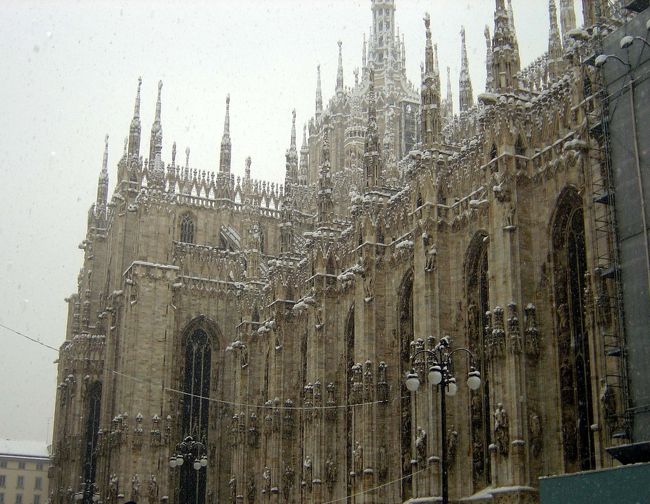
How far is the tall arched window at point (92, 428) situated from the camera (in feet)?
208

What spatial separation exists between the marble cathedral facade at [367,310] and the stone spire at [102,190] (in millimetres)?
179

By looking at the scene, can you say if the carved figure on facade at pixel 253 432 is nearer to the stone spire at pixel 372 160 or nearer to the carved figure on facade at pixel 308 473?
the carved figure on facade at pixel 308 473

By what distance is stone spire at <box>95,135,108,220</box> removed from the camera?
71.9m

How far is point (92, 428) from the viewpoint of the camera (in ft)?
211

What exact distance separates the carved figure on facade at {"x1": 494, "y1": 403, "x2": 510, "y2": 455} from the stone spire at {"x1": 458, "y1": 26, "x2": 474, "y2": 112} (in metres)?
32.9

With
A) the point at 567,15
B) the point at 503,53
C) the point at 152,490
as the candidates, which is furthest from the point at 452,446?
the point at 152,490

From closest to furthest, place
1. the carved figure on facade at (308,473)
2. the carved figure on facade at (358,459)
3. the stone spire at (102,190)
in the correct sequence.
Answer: the carved figure on facade at (358,459) < the carved figure on facade at (308,473) < the stone spire at (102,190)

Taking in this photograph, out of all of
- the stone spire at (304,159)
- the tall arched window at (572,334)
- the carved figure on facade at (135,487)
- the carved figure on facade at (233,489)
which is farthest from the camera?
the stone spire at (304,159)

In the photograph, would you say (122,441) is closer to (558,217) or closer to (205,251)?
(205,251)

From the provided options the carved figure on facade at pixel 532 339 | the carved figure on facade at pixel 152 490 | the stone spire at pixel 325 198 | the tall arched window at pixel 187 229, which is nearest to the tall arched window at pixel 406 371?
the carved figure on facade at pixel 532 339

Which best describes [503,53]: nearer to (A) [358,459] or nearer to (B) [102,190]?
(A) [358,459]

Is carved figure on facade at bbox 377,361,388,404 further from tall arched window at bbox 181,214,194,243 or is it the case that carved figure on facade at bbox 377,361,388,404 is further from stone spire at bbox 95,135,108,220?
stone spire at bbox 95,135,108,220

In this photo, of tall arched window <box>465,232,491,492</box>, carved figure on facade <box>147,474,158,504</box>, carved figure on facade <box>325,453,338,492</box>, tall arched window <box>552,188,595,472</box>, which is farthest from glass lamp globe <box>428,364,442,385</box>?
carved figure on facade <box>147,474,158,504</box>

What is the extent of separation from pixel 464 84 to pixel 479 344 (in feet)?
108
